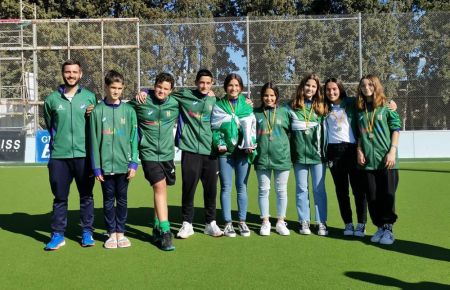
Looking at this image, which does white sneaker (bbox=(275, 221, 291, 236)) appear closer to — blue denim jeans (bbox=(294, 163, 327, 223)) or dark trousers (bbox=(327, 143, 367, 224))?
blue denim jeans (bbox=(294, 163, 327, 223))

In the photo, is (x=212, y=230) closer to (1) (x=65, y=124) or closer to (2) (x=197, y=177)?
(2) (x=197, y=177)

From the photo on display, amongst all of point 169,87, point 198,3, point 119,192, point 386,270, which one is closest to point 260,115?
point 169,87

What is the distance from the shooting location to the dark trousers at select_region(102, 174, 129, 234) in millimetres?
4918

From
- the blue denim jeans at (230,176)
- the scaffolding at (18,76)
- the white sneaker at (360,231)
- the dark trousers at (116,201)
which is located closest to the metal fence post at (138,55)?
the scaffolding at (18,76)

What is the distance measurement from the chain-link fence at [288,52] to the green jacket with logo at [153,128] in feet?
38.1

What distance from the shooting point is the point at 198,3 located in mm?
35250

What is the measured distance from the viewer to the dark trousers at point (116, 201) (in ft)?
16.1

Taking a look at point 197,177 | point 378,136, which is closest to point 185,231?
point 197,177

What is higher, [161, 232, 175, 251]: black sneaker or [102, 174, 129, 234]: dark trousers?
[102, 174, 129, 234]: dark trousers

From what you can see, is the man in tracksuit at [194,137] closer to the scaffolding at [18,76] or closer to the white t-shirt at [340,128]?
the white t-shirt at [340,128]

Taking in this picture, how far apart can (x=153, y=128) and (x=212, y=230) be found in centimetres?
132

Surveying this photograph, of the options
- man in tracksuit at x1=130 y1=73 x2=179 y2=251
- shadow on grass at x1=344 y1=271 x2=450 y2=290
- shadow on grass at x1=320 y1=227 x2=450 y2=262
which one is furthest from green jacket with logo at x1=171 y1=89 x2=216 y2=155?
shadow on grass at x1=344 y1=271 x2=450 y2=290

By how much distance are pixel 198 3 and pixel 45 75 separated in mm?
19807

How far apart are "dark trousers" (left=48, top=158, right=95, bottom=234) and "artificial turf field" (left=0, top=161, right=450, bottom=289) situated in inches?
11.4
